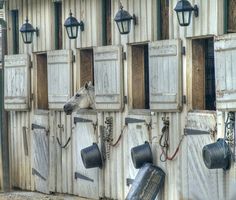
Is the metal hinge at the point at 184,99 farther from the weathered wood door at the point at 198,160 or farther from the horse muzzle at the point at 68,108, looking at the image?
the horse muzzle at the point at 68,108

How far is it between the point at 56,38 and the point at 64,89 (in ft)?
3.50

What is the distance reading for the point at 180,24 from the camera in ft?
36.6

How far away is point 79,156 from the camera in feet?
46.6

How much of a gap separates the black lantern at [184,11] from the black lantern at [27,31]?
4.76 metres

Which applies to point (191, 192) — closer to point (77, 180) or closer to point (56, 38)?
point (77, 180)

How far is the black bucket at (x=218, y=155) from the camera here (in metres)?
10.3

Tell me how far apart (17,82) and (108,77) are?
3216 mm

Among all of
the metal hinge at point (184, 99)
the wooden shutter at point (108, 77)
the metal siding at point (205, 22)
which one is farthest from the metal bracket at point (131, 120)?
the metal siding at point (205, 22)

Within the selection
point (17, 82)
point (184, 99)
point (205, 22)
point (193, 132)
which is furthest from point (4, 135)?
point (205, 22)

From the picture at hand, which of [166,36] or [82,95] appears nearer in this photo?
[166,36]

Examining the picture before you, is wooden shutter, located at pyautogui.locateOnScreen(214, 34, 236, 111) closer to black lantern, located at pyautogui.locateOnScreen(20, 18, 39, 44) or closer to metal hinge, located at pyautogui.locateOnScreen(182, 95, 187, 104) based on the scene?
metal hinge, located at pyautogui.locateOnScreen(182, 95, 187, 104)

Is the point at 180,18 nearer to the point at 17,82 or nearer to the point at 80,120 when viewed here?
the point at 80,120

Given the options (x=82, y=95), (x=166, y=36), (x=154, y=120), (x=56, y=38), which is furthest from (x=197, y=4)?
(x=56, y=38)

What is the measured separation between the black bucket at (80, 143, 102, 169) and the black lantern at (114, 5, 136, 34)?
2.14 m
